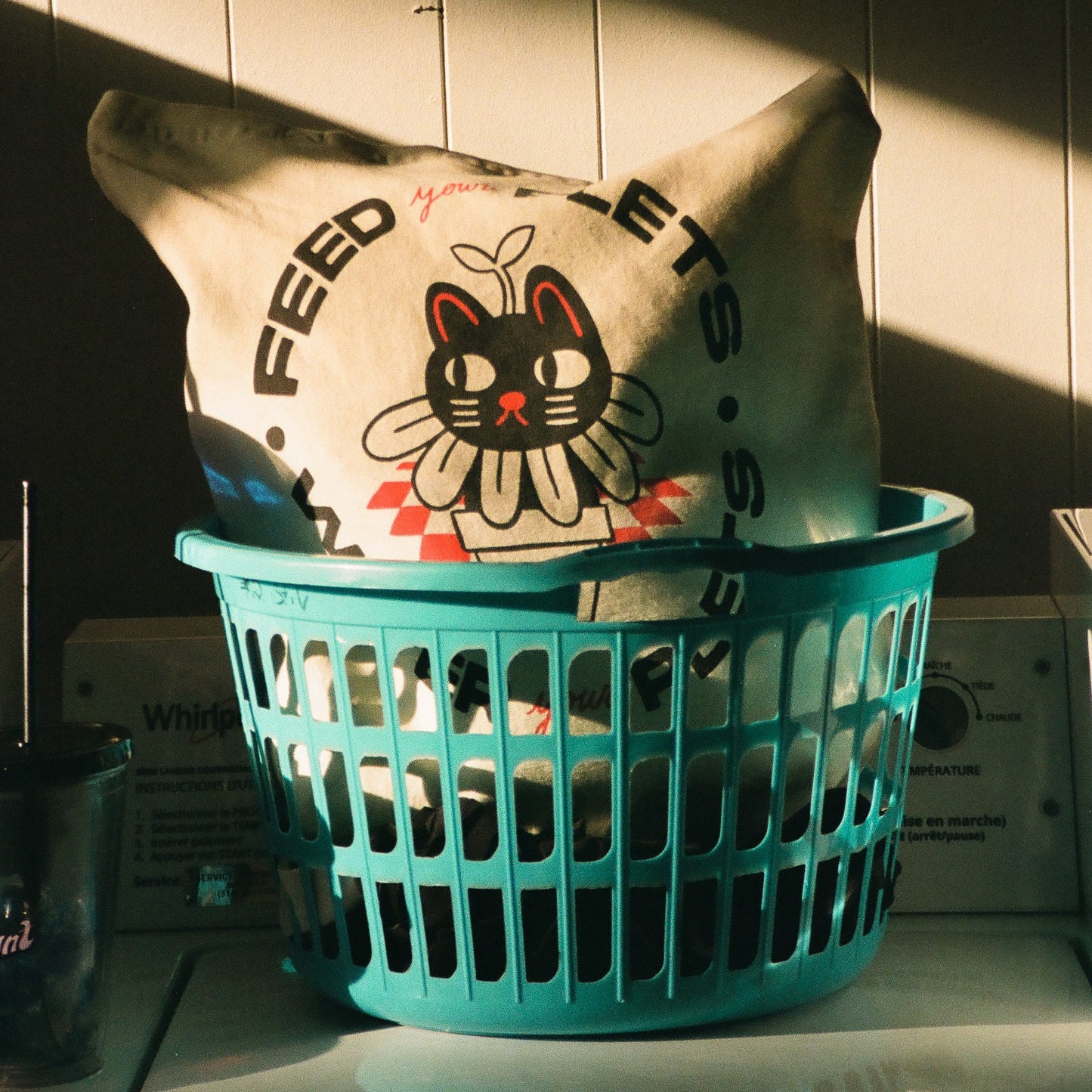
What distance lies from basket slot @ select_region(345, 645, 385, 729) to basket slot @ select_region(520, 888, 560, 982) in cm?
13

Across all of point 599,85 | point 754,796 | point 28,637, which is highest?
point 599,85

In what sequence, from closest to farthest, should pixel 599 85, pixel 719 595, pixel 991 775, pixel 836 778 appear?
pixel 719 595 < pixel 836 778 < pixel 991 775 < pixel 599 85

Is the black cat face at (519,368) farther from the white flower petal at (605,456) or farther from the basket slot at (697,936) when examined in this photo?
the basket slot at (697,936)

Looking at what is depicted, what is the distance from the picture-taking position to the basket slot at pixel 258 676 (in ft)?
2.40

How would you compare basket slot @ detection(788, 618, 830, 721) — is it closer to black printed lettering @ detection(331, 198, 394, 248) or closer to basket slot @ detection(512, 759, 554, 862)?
basket slot @ detection(512, 759, 554, 862)

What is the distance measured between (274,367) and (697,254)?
25cm

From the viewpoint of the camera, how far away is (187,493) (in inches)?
41.5

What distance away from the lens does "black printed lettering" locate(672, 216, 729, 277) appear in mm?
726

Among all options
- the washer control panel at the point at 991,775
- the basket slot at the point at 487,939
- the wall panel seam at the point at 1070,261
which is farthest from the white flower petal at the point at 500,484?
the wall panel seam at the point at 1070,261


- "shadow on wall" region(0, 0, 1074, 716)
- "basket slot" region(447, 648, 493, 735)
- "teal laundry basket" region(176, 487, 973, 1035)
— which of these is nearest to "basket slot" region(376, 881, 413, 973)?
"teal laundry basket" region(176, 487, 973, 1035)

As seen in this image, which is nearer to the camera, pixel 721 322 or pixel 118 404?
pixel 721 322

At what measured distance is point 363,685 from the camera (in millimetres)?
704

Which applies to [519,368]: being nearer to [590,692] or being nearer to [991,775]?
[590,692]

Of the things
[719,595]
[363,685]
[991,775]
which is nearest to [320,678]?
[363,685]
